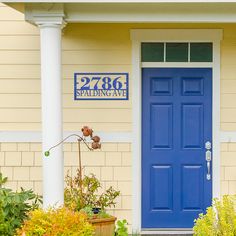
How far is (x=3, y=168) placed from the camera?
9859 mm

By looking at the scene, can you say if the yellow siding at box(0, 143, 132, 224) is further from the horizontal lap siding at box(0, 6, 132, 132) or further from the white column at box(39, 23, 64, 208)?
the white column at box(39, 23, 64, 208)

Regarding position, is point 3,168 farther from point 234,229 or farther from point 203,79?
point 234,229

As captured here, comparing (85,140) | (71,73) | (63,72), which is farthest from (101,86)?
(85,140)

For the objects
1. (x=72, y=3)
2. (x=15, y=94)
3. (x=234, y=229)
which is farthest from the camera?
(x=15, y=94)

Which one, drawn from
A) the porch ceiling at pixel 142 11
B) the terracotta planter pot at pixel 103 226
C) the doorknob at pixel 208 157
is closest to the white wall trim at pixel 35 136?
the doorknob at pixel 208 157

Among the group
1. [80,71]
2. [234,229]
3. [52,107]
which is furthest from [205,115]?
[234,229]

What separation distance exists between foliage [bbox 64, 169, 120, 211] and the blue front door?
0.67 metres

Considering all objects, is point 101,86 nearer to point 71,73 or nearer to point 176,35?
point 71,73

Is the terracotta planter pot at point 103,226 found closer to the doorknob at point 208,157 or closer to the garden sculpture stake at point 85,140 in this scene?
→ the garden sculpture stake at point 85,140

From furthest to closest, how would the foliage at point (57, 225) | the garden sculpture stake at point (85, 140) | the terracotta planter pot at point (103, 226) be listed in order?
the garden sculpture stake at point (85, 140) < the terracotta planter pot at point (103, 226) < the foliage at point (57, 225)

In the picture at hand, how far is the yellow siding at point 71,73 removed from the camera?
9.81m

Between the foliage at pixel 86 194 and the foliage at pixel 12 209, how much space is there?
18.2 inches

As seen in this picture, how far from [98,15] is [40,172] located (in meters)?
2.44

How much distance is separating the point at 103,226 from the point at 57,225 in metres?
1.10
